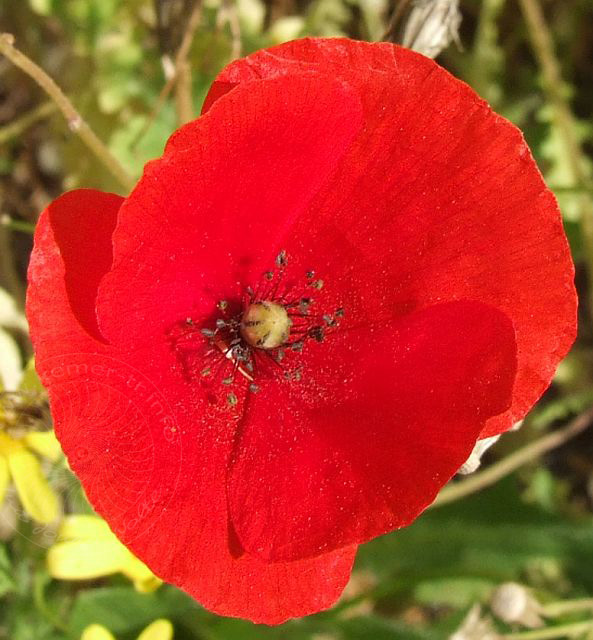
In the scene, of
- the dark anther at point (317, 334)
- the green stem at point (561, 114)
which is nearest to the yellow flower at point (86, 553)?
the dark anther at point (317, 334)

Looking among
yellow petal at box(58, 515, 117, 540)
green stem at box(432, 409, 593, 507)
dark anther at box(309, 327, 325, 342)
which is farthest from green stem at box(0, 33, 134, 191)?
green stem at box(432, 409, 593, 507)

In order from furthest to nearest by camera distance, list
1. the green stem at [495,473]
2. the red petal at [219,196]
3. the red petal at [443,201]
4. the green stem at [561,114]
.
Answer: the green stem at [561,114]
the green stem at [495,473]
the red petal at [443,201]
the red petal at [219,196]

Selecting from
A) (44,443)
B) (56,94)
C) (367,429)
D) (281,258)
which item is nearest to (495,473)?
(367,429)

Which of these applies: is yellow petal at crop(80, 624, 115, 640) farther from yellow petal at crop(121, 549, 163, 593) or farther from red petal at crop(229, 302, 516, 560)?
red petal at crop(229, 302, 516, 560)

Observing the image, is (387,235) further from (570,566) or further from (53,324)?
(570,566)

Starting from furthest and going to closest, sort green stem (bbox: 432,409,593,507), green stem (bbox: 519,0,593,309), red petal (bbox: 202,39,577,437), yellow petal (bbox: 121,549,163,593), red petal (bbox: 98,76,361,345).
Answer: green stem (bbox: 519,0,593,309)
green stem (bbox: 432,409,593,507)
yellow petal (bbox: 121,549,163,593)
red petal (bbox: 202,39,577,437)
red petal (bbox: 98,76,361,345)

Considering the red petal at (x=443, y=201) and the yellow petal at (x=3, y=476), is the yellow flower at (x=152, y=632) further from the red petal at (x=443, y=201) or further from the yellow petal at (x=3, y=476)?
the red petal at (x=443, y=201)
